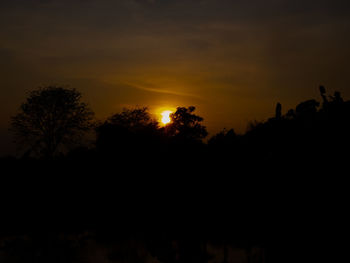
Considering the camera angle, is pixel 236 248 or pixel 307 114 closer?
pixel 307 114

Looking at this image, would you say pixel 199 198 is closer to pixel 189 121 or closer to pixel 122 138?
pixel 122 138

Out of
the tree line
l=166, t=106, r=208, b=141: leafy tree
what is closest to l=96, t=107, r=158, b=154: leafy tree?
the tree line

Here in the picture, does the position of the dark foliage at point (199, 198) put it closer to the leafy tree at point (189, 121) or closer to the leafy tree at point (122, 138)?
the leafy tree at point (122, 138)

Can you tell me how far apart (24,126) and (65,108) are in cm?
747

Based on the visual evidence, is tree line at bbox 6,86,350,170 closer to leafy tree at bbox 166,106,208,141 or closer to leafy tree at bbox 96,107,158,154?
leafy tree at bbox 96,107,158,154

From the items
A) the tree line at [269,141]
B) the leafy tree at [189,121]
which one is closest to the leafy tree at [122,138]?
the tree line at [269,141]

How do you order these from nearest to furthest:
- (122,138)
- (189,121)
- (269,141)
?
(269,141) → (122,138) → (189,121)

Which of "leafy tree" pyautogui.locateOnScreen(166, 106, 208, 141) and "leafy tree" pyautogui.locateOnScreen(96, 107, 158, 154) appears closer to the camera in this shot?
"leafy tree" pyautogui.locateOnScreen(96, 107, 158, 154)

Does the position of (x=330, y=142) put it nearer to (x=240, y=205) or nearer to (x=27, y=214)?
(x=240, y=205)

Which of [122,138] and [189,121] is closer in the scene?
[122,138]

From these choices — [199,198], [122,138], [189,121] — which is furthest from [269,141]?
[189,121]

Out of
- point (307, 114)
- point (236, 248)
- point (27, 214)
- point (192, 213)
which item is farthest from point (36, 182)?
point (307, 114)

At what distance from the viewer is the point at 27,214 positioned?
1647 inches

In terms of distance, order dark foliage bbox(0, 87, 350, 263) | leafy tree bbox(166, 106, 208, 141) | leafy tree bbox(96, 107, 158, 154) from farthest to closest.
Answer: leafy tree bbox(166, 106, 208, 141)
leafy tree bbox(96, 107, 158, 154)
dark foliage bbox(0, 87, 350, 263)
